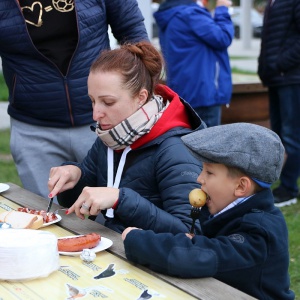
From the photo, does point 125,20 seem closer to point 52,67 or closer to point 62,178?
point 52,67

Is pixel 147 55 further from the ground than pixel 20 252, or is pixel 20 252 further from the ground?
pixel 147 55

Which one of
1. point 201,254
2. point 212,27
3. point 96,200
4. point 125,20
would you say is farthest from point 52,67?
point 212,27

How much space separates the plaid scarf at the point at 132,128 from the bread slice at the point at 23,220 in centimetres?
39

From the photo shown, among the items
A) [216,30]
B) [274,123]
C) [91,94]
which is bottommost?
[274,123]

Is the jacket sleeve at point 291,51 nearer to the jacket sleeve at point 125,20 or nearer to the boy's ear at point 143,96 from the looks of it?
the jacket sleeve at point 125,20

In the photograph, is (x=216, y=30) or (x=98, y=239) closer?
(x=98, y=239)

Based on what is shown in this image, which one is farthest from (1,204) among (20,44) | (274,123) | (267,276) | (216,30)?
(274,123)

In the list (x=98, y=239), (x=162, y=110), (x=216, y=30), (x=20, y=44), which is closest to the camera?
(x=98, y=239)

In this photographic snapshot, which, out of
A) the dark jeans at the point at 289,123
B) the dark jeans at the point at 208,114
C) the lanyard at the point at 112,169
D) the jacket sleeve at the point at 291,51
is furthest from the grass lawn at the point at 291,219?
the lanyard at the point at 112,169

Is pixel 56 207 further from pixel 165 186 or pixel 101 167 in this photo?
pixel 165 186

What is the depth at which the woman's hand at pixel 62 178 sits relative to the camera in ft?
8.41

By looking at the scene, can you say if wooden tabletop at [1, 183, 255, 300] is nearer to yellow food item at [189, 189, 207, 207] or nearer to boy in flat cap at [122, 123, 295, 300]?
boy in flat cap at [122, 123, 295, 300]

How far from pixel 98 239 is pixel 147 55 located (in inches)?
32.6

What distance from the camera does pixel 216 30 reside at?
528 centimetres
